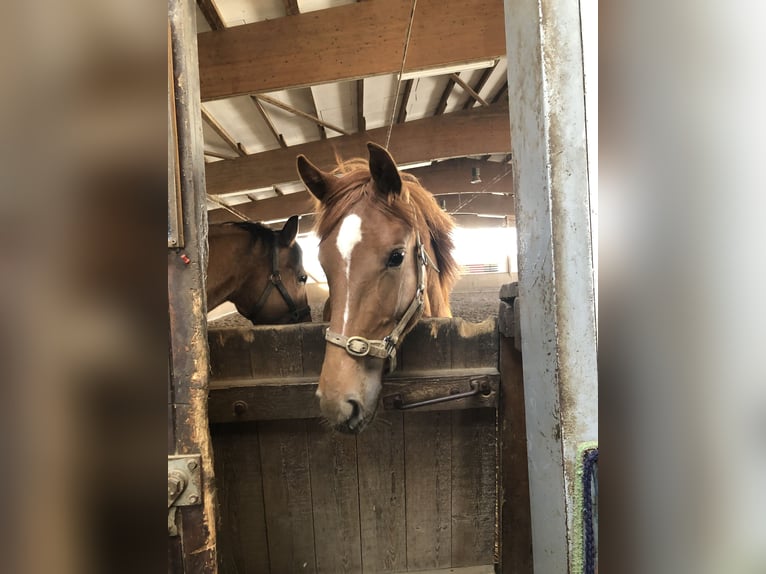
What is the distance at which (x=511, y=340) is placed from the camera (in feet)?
3.67

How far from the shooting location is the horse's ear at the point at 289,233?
7.39 ft

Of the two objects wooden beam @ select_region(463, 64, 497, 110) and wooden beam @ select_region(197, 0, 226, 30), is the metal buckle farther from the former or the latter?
wooden beam @ select_region(463, 64, 497, 110)

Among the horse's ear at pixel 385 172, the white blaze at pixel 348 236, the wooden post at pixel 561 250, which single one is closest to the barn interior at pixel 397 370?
the wooden post at pixel 561 250

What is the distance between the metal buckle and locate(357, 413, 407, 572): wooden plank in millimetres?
323

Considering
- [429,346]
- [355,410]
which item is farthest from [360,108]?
[355,410]

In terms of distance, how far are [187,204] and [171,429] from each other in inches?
13.7

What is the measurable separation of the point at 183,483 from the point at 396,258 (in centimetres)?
72

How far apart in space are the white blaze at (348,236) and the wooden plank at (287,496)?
0.50 metres

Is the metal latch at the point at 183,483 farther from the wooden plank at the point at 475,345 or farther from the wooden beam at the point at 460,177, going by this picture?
the wooden beam at the point at 460,177

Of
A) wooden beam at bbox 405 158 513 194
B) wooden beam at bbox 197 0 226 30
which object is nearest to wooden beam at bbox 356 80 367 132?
wooden beam at bbox 197 0 226 30

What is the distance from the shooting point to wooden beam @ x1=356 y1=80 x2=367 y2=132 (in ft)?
8.81
